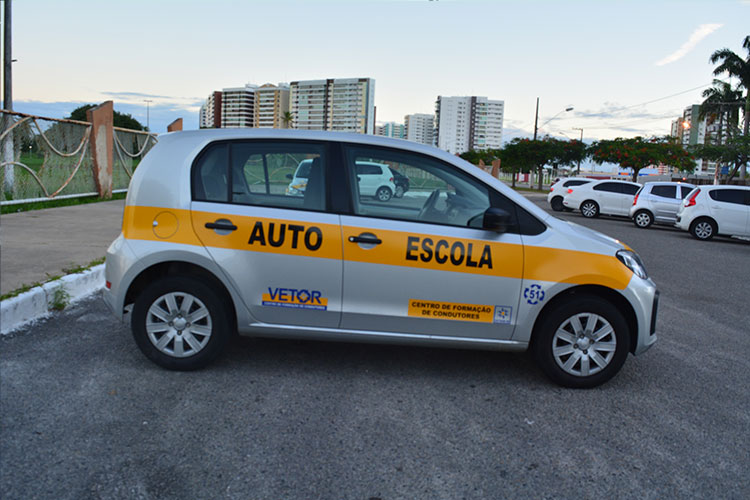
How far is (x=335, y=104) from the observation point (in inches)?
6284

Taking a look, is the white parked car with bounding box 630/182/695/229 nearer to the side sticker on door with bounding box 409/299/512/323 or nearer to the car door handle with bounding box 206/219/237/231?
the side sticker on door with bounding box 409/299/512/323

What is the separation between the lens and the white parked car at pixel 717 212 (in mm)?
16125

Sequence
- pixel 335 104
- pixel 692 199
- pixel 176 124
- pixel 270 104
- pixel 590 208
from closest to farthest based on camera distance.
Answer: pixel 692 199
pixel 176 124
pixel 590 208
pixel 335 104
pixel 270 104

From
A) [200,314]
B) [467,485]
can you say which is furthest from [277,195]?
[467,485]

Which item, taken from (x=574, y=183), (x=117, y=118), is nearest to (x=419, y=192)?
(x=574, y=183)

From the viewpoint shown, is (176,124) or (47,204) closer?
(47,204)

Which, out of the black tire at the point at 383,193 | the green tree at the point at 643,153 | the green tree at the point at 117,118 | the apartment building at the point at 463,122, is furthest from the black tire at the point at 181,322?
the apartment building at the point at 463,122

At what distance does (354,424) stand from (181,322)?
1461 millimetres

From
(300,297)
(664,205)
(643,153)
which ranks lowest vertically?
(300,297)

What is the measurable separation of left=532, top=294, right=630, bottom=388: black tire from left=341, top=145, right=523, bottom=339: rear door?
10.6 inches

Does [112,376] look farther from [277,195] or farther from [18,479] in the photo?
[277,195]

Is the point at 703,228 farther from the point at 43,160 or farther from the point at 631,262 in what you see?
the point at 43,160

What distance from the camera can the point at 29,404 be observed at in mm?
3715

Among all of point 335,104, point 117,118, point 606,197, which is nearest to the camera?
→ point 606,197
